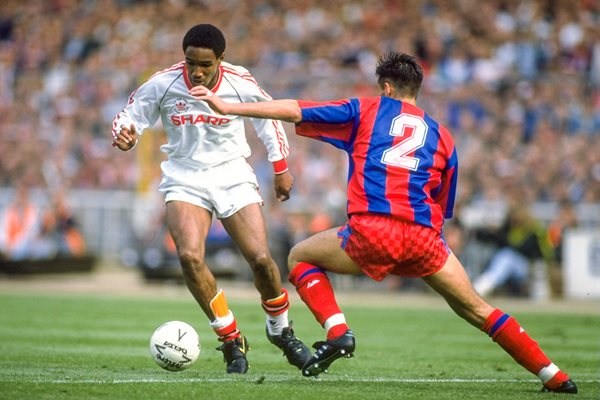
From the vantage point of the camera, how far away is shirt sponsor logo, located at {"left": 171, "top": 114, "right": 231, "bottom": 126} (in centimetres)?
860

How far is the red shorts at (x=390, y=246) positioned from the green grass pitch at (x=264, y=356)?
0.83 meters

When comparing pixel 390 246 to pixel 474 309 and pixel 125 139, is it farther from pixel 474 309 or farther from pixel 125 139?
pixel 125 139

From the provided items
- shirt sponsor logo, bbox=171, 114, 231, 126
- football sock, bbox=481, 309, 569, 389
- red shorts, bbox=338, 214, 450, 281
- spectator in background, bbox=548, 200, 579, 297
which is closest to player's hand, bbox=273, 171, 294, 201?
shirt sponsor logo, bbox=171, 114, 231, 126

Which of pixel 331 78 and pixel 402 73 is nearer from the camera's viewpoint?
pixel 402 73

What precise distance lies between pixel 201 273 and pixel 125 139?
1159 millimetres

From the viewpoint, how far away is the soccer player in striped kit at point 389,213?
7277mm

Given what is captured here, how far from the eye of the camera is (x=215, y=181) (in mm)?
8648

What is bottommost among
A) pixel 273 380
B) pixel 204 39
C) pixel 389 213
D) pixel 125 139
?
pixel 273 380

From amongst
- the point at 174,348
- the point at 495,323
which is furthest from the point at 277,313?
the point at 495,323

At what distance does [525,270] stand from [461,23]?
22.0 ft

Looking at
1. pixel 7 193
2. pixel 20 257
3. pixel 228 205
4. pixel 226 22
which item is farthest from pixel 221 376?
pixel 226 22

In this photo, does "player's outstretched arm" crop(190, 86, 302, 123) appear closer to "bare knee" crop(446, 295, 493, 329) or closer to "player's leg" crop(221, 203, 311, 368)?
"player's leg" crop(221, 203, 311, 368)

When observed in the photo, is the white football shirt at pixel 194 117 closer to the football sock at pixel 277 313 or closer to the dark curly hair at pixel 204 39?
the dark curly hair at pixel 204 39

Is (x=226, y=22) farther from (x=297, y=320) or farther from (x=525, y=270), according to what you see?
(x=297, y=320)
